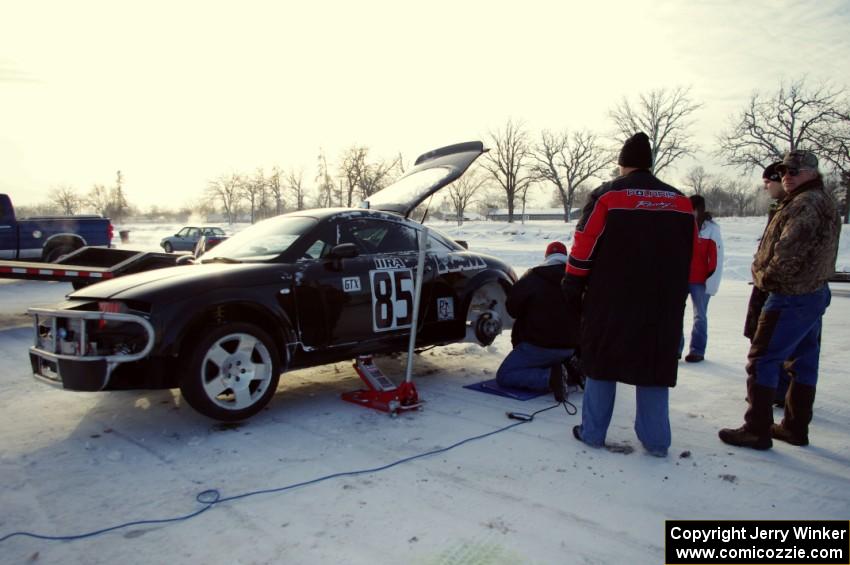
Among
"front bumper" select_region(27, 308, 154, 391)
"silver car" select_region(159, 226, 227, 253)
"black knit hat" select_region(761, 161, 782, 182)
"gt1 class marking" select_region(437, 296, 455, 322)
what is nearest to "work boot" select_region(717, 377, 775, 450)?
"black knit hat" select_region(761, 161, 782, 182)

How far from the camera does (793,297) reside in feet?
12.0

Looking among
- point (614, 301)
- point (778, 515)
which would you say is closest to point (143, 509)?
point (614, 301)

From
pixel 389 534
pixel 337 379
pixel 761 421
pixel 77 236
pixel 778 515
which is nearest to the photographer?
pixel 389 534

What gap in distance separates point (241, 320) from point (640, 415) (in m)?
2.95

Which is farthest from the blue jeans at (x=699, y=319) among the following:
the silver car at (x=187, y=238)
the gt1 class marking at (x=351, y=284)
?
the silver car at (x=187, y=238)

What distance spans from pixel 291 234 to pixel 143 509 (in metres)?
2.52

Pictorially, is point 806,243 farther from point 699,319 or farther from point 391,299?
point 391,299

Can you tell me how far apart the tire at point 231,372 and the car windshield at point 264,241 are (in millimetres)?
778

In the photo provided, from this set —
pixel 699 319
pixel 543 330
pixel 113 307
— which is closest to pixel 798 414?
pixel 543 330

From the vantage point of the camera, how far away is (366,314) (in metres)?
4.85

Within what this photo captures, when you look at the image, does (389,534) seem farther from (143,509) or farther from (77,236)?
(77,236)

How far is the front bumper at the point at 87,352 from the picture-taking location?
3811 millimetres

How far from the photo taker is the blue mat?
5.00 meters

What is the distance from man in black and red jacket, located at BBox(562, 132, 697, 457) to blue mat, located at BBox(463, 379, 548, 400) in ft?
4.44
